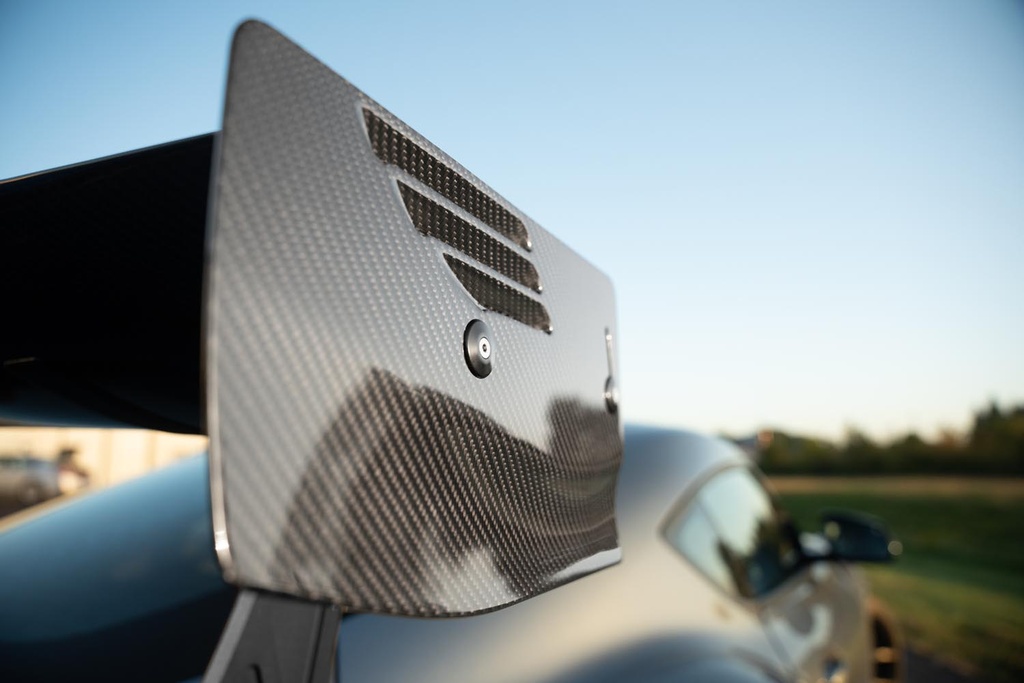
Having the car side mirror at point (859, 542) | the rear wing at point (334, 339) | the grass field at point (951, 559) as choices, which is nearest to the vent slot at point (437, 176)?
the rear wing at point (334, 339)

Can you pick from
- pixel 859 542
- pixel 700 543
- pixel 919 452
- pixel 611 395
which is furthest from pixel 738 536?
pixel 919 452

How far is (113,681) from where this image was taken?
3.87 ft

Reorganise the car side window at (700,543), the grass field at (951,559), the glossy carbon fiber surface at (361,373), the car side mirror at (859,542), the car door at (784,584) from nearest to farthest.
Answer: the glossy carbon fiber surface at (361,373) → the car side window at (700,543) → the car door at (784,584) → the car side mirror at (859,542) → the grass field at (951,559)

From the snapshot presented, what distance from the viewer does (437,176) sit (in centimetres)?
75

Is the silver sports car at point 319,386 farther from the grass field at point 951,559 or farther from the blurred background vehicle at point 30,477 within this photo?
the blurred background vehicle at point 30,477

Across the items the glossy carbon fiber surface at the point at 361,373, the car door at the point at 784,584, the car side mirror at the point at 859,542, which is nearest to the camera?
the glossy carbon fiber surface at the point at 361,373

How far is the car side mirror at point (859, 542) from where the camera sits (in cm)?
328

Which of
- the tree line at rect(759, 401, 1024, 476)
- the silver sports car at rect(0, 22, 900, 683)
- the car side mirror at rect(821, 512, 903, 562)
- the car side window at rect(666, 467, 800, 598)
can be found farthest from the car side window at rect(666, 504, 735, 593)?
the tree line at rect(759, 401, 1024, 476)

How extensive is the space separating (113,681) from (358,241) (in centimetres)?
99

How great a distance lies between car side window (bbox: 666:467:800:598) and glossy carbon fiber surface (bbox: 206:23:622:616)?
1478 mm

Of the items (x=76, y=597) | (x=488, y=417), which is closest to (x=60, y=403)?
(x=76, y=597)

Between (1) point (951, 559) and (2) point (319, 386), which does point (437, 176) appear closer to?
(2) point (319, 386)

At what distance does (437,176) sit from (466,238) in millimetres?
76

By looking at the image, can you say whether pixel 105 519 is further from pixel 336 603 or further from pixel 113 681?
pixel 336 603
